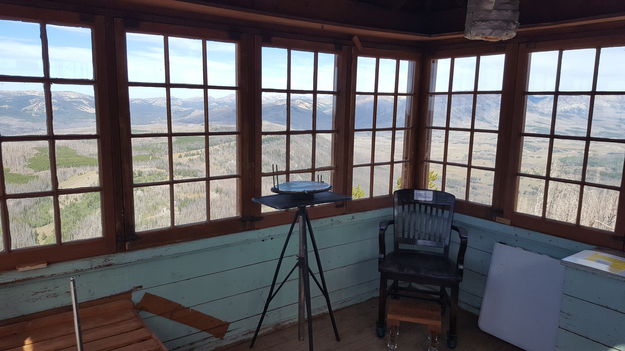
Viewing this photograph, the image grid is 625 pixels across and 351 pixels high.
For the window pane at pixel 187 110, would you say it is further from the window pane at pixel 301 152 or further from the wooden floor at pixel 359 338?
the wooden floor at pixel 359 338

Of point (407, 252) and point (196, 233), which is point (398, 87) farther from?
point (196, 233)

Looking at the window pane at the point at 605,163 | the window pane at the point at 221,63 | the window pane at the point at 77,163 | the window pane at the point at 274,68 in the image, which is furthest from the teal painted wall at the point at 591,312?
the window pane at the point at 77,163

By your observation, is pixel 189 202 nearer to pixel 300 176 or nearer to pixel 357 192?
pixel 300 176

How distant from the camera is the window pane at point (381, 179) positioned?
4.24 m

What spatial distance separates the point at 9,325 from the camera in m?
2.54

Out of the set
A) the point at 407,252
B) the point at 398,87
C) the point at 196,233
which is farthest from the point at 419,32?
the point at 196,233

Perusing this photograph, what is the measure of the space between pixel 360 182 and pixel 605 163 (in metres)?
1.95

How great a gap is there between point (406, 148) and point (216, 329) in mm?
2498

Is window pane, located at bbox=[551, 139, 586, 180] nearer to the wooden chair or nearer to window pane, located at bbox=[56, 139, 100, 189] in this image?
the wooden chair

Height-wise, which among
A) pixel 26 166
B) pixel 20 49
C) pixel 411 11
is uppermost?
pixel 411 11

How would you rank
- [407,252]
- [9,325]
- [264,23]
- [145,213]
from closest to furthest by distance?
[9,325] → [145,213] → [264,23] → [407,252]

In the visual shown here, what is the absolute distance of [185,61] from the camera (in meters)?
3.04

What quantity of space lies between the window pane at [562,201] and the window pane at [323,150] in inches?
72.8

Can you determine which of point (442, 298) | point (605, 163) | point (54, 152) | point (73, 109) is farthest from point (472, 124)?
point (54, 152)
